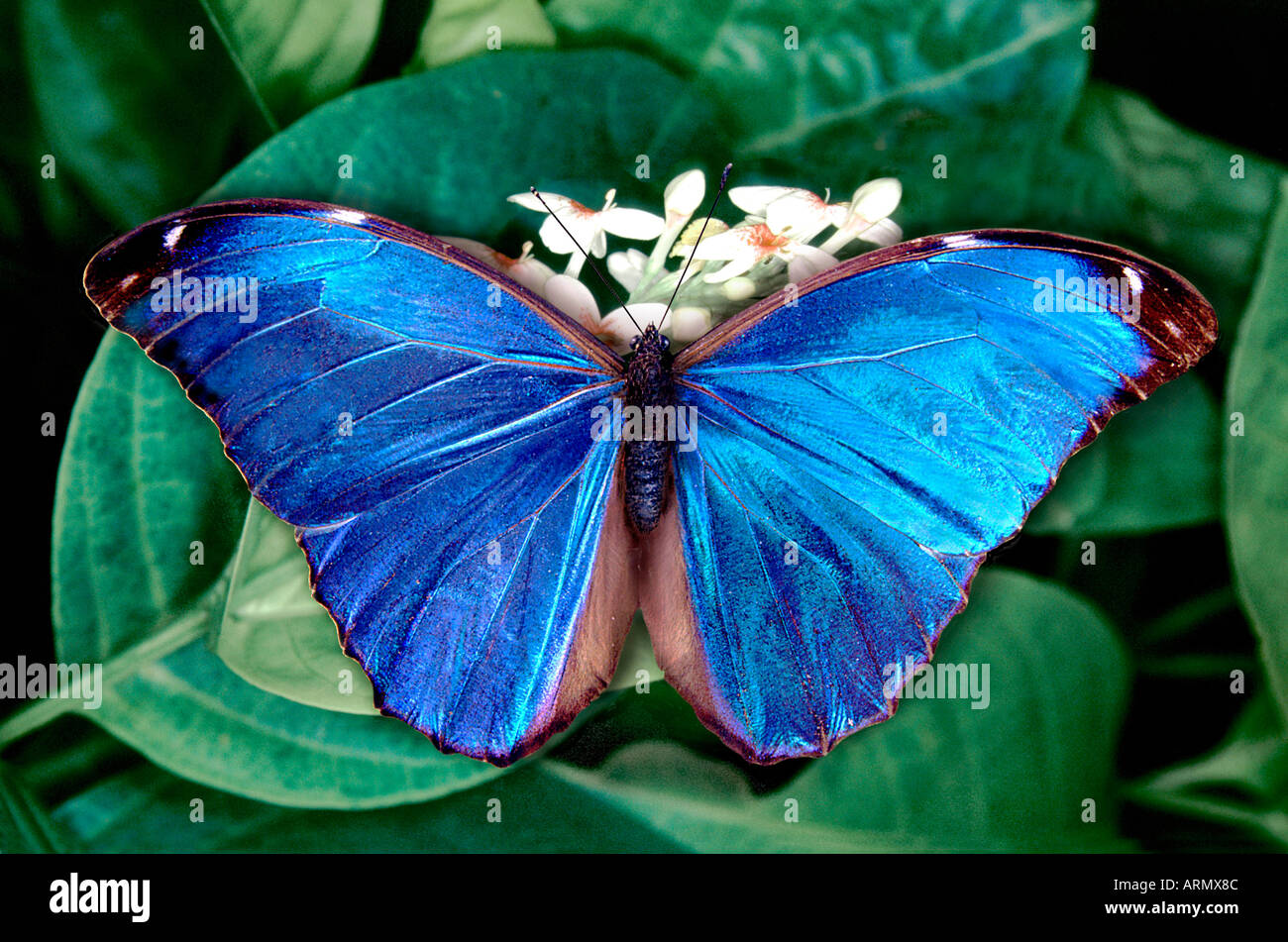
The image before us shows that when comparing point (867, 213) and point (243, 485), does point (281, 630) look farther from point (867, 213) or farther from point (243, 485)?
point (867, 213)

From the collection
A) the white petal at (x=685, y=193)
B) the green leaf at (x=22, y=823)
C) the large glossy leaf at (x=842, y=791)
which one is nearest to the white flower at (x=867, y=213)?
the white petal at (x=685, y=193)

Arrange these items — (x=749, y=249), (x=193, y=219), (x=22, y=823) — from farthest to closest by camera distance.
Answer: (x=22, y=823)
(x=749, y=249)
(x=193, y=219)

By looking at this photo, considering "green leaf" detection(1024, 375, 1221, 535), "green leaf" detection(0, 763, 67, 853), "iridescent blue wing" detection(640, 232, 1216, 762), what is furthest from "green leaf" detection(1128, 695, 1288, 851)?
"green leaf" detection(0, 763, 67, 853)

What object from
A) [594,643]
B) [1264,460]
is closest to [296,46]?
[594,643]

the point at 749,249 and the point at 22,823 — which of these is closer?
the point at 749,249

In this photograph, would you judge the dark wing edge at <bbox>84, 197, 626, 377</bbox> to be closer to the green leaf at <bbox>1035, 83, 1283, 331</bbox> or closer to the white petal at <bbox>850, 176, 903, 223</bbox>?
the white petal at <bbox>850, 176, 903, 223</bbox>

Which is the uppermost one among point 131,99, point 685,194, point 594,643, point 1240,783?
point 131,99

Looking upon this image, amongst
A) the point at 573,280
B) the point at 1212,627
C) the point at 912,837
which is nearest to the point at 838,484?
the point at 573,280
